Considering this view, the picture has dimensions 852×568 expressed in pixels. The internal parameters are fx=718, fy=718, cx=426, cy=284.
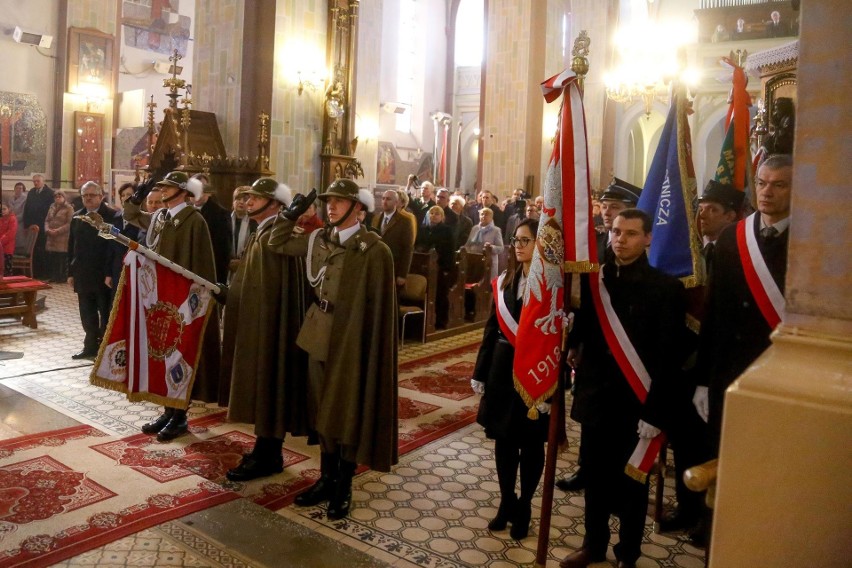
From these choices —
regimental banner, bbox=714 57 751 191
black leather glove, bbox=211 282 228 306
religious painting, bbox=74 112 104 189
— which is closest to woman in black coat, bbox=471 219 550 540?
regimental banner, bbox=714 57 751 191

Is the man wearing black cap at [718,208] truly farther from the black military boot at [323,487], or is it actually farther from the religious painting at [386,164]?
the religious painting at [386,164]

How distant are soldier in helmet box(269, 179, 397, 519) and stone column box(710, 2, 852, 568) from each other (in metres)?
→ 2.36

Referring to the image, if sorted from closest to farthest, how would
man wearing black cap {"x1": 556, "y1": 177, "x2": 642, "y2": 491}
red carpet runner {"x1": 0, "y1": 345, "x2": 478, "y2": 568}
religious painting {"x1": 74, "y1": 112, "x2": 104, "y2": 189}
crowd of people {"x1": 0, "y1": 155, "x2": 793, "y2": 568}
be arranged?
crowd of people {"x1": 0, "y1": 155, "x2": 793, "y2": 568} → red carpet runner {"x1": 0, "y1": 345, "x2": 478, "y2": 568} → man wearing black cap {"x1": 556, "y1": 177, "x2": 642, "y2": 491} → religious painting {"x1": 74, "y1": 112, "x2": 104, "y2": 189}

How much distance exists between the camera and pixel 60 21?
15148mm

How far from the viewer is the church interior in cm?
163

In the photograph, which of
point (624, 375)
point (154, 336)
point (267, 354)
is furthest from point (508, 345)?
point (154, 336)

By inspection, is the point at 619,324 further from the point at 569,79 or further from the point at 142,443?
the point at 142,443

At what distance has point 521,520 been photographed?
3.68 metres

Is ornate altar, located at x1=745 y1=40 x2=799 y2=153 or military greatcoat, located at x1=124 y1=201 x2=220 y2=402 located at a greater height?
ornate altar, located at x1=745 y1=40 x2=799 y2=153

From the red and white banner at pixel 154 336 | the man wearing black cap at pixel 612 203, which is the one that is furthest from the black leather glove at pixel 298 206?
the man wearing black cap at pixel 612 203

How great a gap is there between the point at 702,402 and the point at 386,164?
20.7 metres

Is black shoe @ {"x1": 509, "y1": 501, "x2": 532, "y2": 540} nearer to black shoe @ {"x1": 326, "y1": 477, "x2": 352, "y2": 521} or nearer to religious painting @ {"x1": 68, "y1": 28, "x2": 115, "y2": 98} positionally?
black shoe @ {"x1": 326, "y1": 477, "x2": 352, "y2": 521}

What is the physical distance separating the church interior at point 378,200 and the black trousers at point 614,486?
25 cm

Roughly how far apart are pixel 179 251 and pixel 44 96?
12.5m
